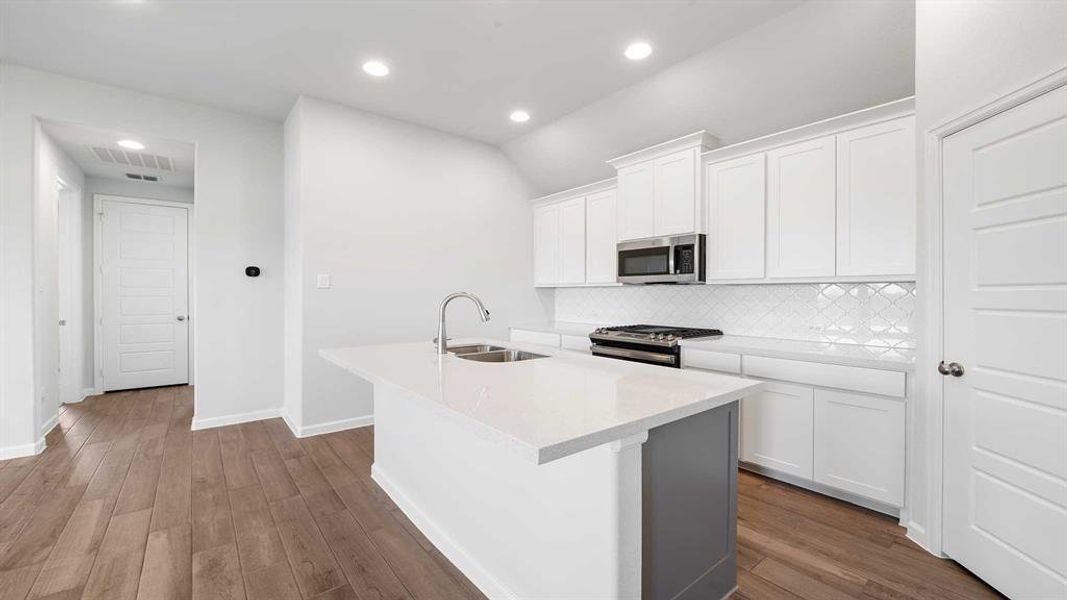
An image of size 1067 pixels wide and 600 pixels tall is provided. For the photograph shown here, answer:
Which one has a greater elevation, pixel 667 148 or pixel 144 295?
pixel 667 148

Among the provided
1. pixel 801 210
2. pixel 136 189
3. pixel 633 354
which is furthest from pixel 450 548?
pixel 136 189

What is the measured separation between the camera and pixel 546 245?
199 inches

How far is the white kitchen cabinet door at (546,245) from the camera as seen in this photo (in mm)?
4914

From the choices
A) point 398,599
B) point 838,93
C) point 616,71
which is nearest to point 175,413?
point 398,599

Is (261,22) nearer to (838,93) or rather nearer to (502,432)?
(502,432)

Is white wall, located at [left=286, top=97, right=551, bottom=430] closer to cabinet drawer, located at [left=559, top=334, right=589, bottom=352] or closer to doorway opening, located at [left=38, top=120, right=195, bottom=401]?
cabinet drawer, located at [left=559, top=334, right=589, bottom=352]

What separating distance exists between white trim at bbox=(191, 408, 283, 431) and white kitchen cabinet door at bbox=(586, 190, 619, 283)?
127 inches

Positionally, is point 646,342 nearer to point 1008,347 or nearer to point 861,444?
point 861,444

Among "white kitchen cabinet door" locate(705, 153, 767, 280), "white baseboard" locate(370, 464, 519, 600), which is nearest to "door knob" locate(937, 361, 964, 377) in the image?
"white kitchen cabinet door" locate(705, 153, 767, 280)

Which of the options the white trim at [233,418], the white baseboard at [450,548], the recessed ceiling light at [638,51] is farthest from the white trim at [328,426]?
the recessed ceiling light at [638,51]

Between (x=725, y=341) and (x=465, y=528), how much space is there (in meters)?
2.18

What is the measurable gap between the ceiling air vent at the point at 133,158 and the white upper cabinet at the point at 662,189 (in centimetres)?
433

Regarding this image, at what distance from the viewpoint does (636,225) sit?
12.6 ft

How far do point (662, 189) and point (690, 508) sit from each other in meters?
2.68
